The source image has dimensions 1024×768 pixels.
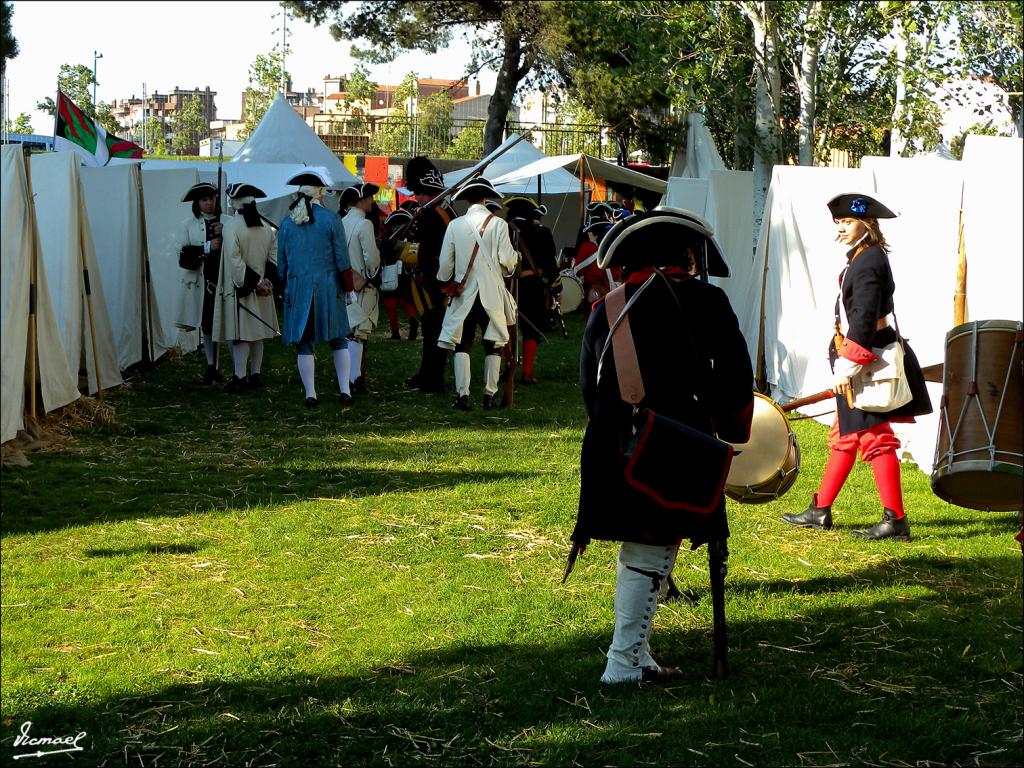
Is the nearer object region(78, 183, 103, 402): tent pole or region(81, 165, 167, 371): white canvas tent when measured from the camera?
region(78, 183, 103, 402): tent pole

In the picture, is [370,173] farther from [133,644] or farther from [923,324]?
[133,644]

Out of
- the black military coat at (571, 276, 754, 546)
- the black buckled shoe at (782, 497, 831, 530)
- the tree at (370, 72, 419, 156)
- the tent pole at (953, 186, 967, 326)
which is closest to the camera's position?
the black military coat at (571, 276, 754, 546)

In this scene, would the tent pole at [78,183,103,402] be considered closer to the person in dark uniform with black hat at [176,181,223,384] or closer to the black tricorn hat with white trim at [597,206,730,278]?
the person in dark uniform with black hat at [176,181,223,384]

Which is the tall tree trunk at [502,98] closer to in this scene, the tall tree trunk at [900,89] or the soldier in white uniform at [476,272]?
the tall tree trunk at [900,89]

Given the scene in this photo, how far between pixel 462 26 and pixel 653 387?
26.5 metres

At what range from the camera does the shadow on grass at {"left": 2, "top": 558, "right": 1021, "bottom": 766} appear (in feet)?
12.6

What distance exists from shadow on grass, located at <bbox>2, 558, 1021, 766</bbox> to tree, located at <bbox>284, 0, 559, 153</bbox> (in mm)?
23735

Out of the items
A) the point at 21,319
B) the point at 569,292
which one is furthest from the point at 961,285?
the point at 569,292

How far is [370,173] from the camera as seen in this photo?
2866 cm

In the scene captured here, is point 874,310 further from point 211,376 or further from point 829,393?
point 211,376

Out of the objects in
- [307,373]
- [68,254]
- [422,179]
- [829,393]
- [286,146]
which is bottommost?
[307,373]

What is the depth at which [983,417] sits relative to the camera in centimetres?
334

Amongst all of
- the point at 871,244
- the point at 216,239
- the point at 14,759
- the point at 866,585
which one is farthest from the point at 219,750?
the point at 216,239

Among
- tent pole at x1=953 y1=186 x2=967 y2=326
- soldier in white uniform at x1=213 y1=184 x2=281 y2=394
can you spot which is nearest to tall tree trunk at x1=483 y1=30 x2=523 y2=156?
soldier in white uniform at x1=213 y1=184 x2=281 y2=394
